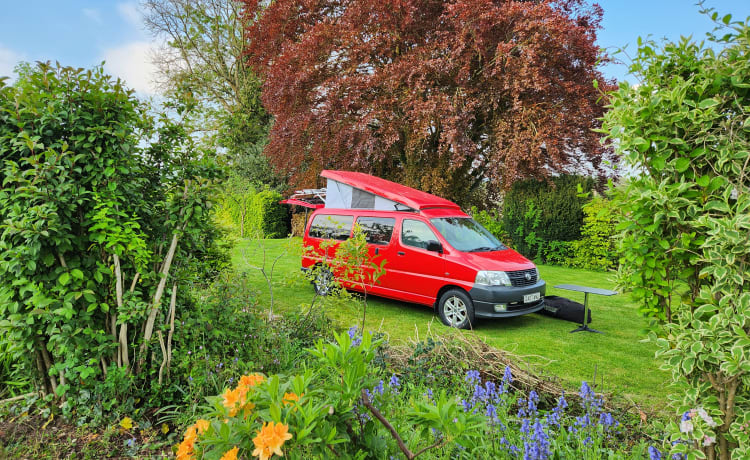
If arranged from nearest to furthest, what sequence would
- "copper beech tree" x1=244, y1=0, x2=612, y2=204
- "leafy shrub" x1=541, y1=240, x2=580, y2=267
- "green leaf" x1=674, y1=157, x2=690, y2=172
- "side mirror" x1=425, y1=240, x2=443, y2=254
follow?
"green leaf" x1=674, y1=157, x2=690, y2=172 < "side mirror" x1=425, y1=240, x2=443, y2=254 < "copper beech tree" x1=244, y1=0, x2=612, y2=204 < "leafy shrub" x1=541, y1=240, x2=580, y2=267

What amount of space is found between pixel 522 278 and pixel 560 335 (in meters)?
0.99

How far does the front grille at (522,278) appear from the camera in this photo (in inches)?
250

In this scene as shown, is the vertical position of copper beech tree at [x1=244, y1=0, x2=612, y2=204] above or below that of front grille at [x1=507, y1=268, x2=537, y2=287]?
above

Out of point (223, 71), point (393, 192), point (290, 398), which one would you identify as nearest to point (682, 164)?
point (290, 398)

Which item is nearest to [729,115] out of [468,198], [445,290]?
[445,290]

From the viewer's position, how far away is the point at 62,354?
2961mm

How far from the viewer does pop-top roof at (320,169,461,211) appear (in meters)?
7.32

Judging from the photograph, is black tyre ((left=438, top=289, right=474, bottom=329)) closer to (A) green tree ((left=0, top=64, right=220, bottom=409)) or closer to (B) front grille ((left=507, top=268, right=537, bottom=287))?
(B) front grille ((left=507, top=268, right=537, bottom=287))

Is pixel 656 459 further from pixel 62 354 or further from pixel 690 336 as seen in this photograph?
pixel 62 354

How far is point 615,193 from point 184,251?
3.23m

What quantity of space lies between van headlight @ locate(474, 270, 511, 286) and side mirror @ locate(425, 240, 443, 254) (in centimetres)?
78

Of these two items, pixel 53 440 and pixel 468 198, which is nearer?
pixel 53 440

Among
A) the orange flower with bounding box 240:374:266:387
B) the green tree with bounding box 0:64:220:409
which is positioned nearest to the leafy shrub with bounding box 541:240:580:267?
the green tree with bounding box 0:64:220:409

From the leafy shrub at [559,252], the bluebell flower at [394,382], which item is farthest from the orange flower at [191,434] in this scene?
the leafy shrub at [559,252]
